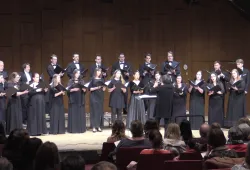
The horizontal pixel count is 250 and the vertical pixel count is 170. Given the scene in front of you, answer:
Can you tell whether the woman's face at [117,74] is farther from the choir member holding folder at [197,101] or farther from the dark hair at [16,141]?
the dark hair at [16,141]

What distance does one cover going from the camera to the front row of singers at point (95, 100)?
10.9 meters

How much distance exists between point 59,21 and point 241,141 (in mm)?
10123

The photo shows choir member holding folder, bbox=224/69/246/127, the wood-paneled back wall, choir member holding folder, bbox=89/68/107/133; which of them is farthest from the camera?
the wood-paneled back wall

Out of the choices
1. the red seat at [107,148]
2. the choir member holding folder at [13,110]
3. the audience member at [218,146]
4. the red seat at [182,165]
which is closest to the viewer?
the red seat at [182,165]

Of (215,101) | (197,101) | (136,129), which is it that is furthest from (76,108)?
(136,129)

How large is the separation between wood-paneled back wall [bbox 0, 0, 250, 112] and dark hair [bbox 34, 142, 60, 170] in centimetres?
1079

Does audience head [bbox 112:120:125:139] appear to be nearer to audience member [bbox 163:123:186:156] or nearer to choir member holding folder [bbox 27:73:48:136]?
audience member [bbox 163:123:186:156]

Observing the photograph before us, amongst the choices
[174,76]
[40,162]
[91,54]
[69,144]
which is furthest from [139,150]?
[91,54]

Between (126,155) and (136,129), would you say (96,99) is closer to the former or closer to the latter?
(136,129)

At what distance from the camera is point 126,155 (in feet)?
18.6

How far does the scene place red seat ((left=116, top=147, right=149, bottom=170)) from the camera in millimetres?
5656

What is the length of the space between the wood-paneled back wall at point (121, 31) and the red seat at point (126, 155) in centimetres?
939

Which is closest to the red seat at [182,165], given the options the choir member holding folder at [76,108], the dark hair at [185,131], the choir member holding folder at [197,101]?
the dark hair at [185,131]

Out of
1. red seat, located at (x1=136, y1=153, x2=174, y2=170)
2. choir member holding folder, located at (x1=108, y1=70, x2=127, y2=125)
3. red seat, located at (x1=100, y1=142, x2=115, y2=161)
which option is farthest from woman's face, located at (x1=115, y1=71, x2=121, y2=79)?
red seat, located at (x1=136, y1=153, x2=174, y2=170)
